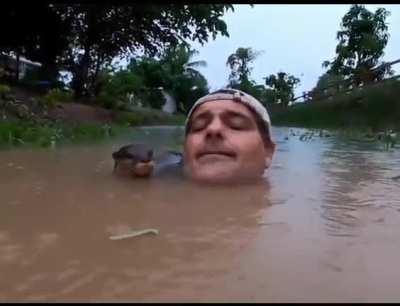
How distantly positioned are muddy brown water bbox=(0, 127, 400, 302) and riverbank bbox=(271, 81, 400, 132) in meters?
8.24

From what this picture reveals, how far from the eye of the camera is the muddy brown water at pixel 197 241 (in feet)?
5.09

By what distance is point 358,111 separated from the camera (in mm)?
13453

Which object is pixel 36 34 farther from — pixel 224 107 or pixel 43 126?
pixel 224 107

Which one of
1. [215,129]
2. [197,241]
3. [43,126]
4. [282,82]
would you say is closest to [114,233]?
[197,241]

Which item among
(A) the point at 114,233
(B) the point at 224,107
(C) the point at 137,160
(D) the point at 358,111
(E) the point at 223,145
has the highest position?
(D) the point at 358,111

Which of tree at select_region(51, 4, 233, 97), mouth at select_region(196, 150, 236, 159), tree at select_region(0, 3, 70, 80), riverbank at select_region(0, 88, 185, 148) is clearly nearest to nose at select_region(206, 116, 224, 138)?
mouth at select_region(196, 150, 236, 159)

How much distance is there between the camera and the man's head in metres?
3.62

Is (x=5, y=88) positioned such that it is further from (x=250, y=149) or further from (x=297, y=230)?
(x=297, y=230)

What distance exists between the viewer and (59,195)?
10.3ft

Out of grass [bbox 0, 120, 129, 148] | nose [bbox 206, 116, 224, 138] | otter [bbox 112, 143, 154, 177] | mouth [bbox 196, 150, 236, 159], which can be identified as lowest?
grass [bbox 0, 120, 129, 148]

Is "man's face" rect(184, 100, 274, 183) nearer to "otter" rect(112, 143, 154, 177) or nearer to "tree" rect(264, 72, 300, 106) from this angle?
"otter" rect(112, 143, 154, 177)

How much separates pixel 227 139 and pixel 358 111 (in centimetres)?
1052

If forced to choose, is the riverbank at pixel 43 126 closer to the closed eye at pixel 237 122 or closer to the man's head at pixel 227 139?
A: the man's head at pixel 227 139

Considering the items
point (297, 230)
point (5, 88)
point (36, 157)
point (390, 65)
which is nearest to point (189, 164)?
point (297, 230)
